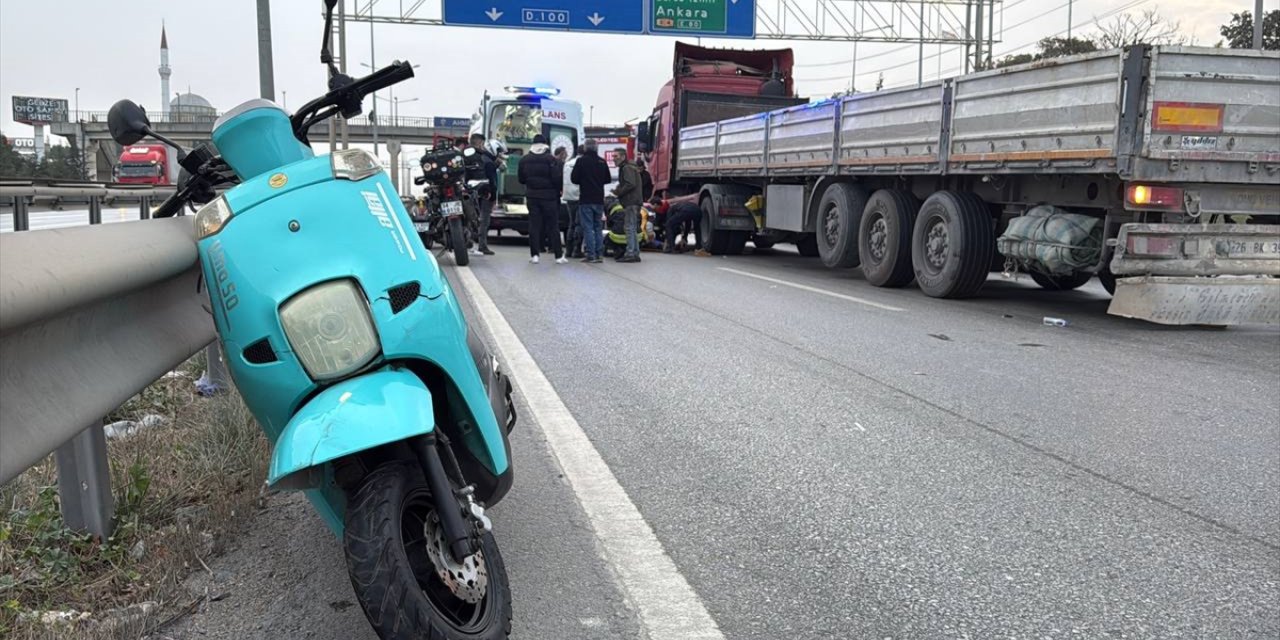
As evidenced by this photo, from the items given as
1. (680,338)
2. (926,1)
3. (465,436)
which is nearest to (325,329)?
(465,436)

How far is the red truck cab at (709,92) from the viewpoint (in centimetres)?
1908

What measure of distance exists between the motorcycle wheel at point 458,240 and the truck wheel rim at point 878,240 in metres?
5.22

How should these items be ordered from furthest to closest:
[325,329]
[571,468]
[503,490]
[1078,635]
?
1. [571,468]
2. [503,490]
3. [1078,635]
4. [325,329]

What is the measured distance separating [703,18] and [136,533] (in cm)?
2761

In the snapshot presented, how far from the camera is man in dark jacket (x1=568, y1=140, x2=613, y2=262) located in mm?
→ 14906

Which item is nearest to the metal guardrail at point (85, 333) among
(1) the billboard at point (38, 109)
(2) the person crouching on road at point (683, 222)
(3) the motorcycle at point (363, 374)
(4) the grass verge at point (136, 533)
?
(4) the grass verge at point (136, 533)

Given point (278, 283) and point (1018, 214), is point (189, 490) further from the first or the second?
point (1018, 214)

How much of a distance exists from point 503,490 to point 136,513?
57.1 inches

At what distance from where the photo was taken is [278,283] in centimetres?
262

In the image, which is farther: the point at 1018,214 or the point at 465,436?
the point at 1018,214

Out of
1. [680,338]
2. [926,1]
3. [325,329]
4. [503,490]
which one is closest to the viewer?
[325,329]

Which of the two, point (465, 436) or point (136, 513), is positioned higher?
point (465, 436)

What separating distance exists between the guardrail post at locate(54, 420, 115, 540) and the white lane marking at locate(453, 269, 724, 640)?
1595 millimetres

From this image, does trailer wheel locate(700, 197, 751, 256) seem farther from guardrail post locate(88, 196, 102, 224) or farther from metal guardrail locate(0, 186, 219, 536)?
metal guardrail locate(0, 186, 219, 536)
